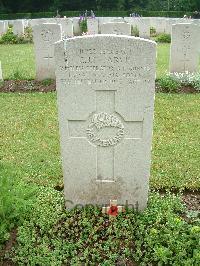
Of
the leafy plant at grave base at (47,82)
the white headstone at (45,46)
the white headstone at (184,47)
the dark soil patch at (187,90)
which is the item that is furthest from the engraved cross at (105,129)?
the white headstone at (184,47)

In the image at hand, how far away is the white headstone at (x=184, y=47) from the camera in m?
10.5

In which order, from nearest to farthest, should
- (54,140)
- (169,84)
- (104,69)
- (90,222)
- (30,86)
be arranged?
(104,69) < (90,222) < (54,140) < (169,84) < (30,86)

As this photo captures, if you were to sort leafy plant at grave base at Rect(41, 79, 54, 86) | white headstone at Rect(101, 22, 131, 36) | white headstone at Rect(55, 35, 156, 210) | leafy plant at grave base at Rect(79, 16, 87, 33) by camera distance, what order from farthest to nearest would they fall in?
leafy plant at grave base at Rect(79, 16, 87, 33), white headstone at Rect(101, 22, 131, 36), leafy plant at grave base at Rect(41, 79, 54, 86), white headstone at Rect(55, 35, 156, 210)

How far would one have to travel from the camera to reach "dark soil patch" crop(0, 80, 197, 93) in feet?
32.9

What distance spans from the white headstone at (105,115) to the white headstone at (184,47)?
7.35 meters

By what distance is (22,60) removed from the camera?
14.9 m

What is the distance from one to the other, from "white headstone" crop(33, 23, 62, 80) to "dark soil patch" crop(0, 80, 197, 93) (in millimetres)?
345

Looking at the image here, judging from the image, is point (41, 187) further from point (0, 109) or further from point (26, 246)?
point (0, 109)

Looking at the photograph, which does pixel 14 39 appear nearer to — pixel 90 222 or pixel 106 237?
pixel 90 222

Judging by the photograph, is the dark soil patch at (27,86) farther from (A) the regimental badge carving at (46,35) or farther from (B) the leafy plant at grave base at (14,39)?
(B) the leafy plant at grave base at (14,39)

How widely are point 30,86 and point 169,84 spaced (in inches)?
150

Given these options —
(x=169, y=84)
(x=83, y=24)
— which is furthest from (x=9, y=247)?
(x=83, y=24)

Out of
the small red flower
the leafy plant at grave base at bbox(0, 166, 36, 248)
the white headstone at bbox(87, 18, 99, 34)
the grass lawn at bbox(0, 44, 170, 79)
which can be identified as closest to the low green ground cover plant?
the grass lawn at bbox(0, 44, 170, 79)

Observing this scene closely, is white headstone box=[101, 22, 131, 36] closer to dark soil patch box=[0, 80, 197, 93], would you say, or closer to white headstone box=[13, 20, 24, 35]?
dark soil patch box=[0, 80, 197, 93]
